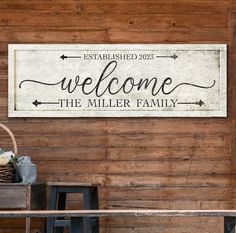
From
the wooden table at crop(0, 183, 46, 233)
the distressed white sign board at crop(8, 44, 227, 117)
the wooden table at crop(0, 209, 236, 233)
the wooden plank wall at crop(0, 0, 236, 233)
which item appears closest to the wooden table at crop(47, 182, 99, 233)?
the wooden table at crop(0, 183, 46, 233)

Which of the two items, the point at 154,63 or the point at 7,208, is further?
the point at 154,63

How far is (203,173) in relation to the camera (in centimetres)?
713

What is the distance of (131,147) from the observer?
712 centimetres

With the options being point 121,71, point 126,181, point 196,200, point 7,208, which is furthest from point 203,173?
point 7,208

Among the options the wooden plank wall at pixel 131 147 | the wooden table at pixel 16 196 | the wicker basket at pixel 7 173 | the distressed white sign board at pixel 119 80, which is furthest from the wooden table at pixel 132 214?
the distressed white sign board at pixel 119 80

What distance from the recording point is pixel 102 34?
7172mm

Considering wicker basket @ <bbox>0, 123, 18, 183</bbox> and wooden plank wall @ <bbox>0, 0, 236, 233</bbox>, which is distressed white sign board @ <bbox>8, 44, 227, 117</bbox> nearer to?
wooden plank wall @ <bbox>0, 0, 236, 233</bbox>

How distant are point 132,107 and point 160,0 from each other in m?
0.98

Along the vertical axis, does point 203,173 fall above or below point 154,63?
below

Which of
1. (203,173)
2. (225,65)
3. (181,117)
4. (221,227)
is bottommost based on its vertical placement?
(221,227)

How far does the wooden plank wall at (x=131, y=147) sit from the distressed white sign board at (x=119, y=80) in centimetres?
7

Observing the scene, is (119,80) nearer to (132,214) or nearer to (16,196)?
(16,196)

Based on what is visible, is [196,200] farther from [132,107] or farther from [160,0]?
[160,0]

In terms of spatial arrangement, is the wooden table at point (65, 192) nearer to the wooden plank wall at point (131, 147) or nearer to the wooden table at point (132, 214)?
the wooden plank wall at point (131, 147)
